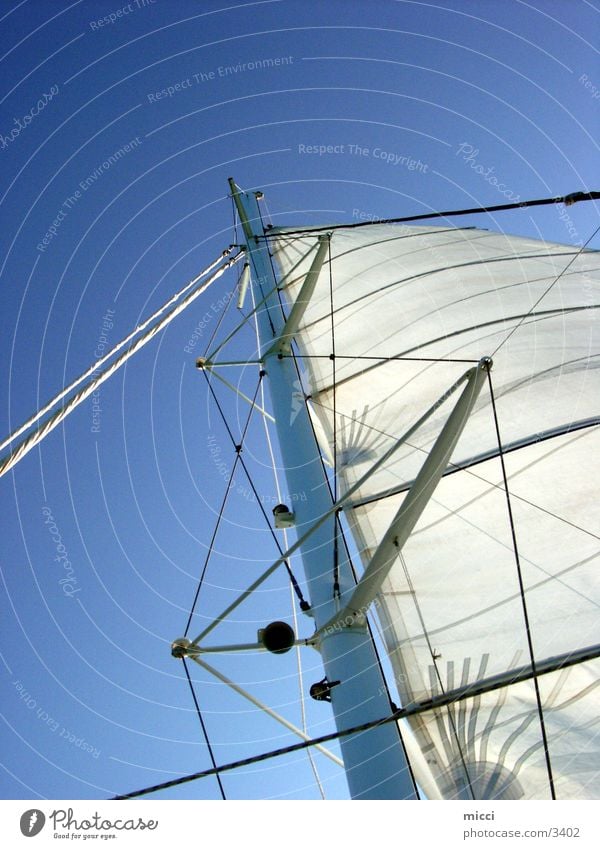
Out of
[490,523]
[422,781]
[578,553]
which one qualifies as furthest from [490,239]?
[422,781]

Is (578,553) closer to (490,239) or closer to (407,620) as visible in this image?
(407,620)

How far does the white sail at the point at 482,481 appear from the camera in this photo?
10.9 feet

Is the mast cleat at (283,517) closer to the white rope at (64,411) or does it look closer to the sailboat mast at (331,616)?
the sailboat mast at (331,616)

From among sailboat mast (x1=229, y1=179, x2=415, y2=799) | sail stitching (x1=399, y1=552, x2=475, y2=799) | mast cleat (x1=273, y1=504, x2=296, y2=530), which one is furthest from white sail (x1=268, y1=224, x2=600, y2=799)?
mast cleat (x1=273, y1=504, x2=296, y2=530)

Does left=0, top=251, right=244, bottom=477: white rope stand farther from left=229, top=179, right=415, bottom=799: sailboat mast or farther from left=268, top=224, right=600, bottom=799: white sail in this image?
left=268, top=224, right=600, bottom=799: white sail

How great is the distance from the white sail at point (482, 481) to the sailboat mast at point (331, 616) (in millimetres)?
504

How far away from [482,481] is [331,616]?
1.50m

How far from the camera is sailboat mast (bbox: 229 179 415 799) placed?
2.88 meters

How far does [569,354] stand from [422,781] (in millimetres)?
2733

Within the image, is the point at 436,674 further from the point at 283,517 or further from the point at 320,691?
the point at 283,517

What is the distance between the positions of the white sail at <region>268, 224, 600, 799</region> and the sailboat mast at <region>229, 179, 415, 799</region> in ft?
1.65

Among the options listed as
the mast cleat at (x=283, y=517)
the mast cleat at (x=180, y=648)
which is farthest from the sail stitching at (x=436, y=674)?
the mast cleat at (x=180, y=648)

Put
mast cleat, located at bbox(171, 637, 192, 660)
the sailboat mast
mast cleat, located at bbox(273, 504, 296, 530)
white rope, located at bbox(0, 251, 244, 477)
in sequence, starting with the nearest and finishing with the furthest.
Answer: white rope, located at bbox(0, 251, 244, 477), the sailboat mast, mast cleat, located at bbox(171, 637, 192, 660), mast cleat, located at bbox(273, 504, 296, 530)

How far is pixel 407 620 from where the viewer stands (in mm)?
4059
